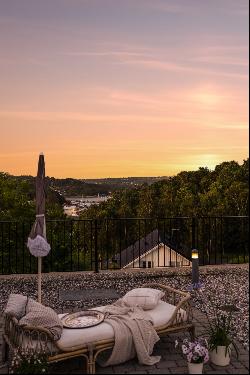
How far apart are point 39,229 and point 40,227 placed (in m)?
0.03

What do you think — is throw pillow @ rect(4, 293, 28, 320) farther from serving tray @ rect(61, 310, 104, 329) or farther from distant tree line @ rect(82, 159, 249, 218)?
distant tree line @ rect(82, 159, 249, 218)

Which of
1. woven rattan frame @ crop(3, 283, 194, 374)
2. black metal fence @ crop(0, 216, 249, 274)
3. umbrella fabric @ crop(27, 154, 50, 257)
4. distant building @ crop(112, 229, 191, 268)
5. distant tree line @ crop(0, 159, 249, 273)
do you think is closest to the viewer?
woven rattan frame @ crop(3, 283, 194, 374)

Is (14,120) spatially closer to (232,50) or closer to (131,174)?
(232,50)

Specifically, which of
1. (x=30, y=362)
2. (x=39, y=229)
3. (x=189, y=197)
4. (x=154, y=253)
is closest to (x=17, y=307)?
(x=30, y=362)

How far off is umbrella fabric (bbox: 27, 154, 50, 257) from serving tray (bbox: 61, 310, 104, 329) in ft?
3.45

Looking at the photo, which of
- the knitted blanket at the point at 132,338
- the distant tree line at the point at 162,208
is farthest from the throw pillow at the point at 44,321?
the distant tree line at the point at 162,208

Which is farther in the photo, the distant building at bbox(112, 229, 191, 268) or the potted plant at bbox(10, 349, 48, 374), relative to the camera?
the distant building at bbox(112, 229, 191, 268)

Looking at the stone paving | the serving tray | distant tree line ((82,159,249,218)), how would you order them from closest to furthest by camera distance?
the stone paving → the serving tray → distant tree line ((82,159,249,218))

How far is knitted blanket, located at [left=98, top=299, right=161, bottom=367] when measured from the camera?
14.4ft

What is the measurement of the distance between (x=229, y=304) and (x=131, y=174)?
484 inches

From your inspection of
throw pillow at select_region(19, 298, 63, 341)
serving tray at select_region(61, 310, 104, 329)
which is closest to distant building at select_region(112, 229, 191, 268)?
serving tray at select_region(61, 310, 104, 329)

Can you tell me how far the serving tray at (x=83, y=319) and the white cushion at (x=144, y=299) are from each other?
0.40 metres

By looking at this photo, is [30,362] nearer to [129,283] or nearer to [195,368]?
[195,368]

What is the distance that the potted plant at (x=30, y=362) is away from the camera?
3.86 metres
